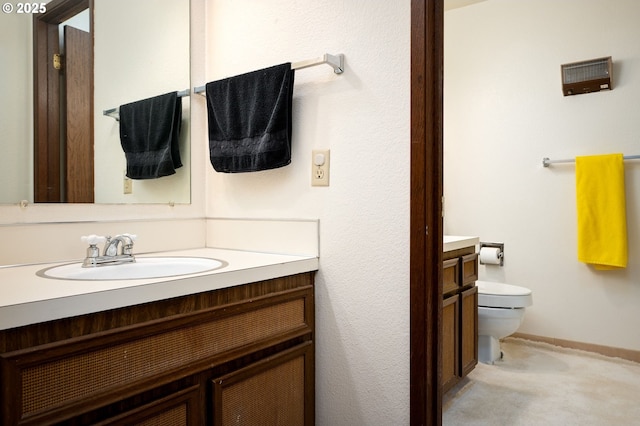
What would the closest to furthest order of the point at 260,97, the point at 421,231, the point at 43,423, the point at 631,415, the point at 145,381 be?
the point at 43,423
the point at 145,381
the point at 421,231
the point at 260,97
the point at 631,415

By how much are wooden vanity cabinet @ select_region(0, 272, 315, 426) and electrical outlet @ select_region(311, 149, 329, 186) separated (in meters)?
0.33

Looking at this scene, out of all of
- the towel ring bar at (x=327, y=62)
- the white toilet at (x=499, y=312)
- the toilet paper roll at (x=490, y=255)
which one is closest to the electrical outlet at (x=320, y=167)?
the towel ring bar at (x=327, y=62)

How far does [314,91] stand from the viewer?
4.84 feet

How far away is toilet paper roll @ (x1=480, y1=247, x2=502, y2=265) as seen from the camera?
9.66 ft

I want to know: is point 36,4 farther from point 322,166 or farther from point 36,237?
point 322,166

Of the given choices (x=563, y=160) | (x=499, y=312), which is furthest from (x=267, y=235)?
(x=563, y=160)

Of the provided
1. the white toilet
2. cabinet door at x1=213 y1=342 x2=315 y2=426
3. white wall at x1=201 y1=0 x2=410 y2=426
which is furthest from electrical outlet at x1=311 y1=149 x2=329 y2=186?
the white toilet

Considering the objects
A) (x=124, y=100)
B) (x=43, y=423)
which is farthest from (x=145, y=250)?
(x=43, y=423)

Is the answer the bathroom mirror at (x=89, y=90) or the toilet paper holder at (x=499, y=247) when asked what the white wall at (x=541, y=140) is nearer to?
the toilet paper holder at (x=499, y=247)

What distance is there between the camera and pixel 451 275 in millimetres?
1915

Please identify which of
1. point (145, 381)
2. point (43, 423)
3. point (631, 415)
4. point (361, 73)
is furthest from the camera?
point (631, 415)

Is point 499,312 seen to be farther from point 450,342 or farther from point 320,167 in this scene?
point 320,167

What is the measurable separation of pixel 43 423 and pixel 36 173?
2.67 feet

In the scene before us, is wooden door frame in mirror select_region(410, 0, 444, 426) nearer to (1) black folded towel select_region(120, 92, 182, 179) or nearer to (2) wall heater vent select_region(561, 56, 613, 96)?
(1) black folded towel select_region(120, 92, 182, 179)
